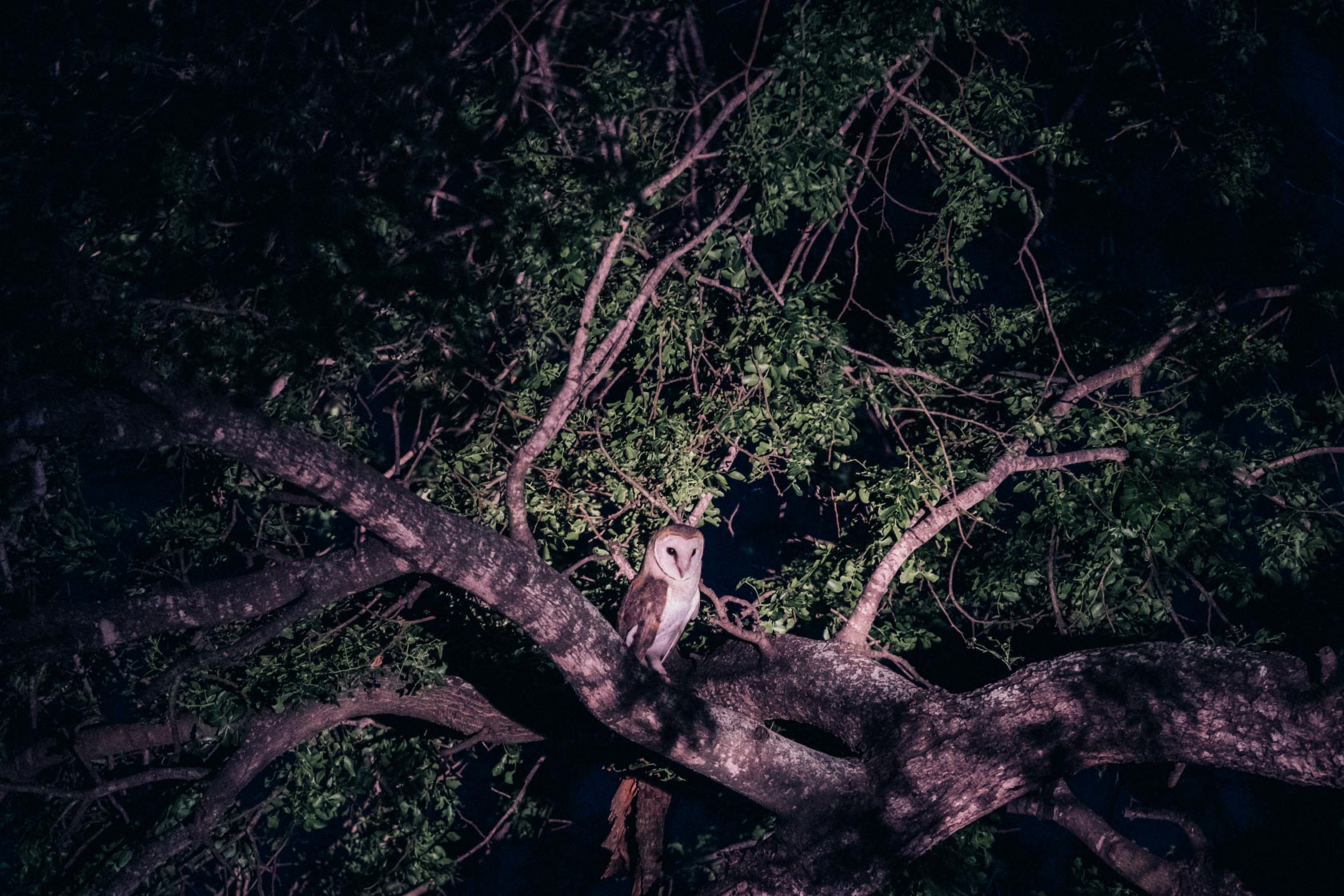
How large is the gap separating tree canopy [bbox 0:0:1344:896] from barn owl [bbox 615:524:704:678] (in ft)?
0.71

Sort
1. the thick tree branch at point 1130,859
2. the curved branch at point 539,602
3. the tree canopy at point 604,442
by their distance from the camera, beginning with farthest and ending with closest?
the thick tree branch at point 1130,859
the tree canopy at point 604,442
the curved branch at point 539,602

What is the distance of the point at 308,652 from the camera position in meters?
3.93

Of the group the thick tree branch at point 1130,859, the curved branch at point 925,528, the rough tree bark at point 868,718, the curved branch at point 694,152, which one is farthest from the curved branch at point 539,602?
the thick tree branch at point 1130,859

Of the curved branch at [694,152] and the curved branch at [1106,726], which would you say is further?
the curved branch at [694,152]

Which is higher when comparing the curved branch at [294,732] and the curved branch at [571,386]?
the curved branch at [571,386]

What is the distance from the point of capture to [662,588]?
12.6 feet

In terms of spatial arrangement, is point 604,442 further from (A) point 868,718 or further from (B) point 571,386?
(A) point 868,718

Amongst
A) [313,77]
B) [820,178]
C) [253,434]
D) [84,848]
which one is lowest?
[84,848]

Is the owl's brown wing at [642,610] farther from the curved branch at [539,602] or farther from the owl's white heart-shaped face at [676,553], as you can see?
the curved branch at [539,602]

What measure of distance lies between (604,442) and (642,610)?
35.9 inches

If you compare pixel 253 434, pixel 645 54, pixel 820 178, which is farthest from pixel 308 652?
pixel 645 54

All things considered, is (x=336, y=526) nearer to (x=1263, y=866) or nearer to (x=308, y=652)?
(x=308, y=652)

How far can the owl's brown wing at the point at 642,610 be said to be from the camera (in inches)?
151

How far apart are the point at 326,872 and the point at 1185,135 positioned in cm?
655
